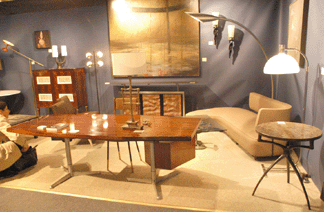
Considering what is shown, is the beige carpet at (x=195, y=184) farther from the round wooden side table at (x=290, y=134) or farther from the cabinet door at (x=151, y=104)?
the cabinet door at (x=151, y=104)

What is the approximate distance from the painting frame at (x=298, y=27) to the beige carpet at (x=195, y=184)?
62.5 inches

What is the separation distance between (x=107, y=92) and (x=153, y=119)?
3.41 metres

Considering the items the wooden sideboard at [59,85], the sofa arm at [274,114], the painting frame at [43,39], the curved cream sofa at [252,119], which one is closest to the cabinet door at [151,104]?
the curved cream sofa at [252,119]

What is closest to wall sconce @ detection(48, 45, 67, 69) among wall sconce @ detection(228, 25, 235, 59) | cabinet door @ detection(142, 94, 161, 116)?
cabinet door @ detection(142, 94, 161, 116)

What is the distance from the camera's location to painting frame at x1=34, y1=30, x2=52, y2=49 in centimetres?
637

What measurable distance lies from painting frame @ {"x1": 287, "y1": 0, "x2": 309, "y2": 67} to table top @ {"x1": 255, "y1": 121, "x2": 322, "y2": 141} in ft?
4.00

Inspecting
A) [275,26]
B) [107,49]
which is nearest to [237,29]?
[275,26]

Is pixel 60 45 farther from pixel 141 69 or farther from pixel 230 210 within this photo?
pixel 230 210

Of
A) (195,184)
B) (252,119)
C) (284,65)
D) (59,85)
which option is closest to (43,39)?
(59,85)

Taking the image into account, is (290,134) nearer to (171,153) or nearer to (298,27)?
(171,153)

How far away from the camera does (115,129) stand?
2799mm

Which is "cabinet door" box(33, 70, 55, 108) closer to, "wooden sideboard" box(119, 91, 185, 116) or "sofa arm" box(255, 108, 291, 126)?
"wooden sideboard" box(119, 91, 185, 116)

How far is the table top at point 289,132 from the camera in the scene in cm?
229

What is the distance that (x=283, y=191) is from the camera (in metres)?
2.68
